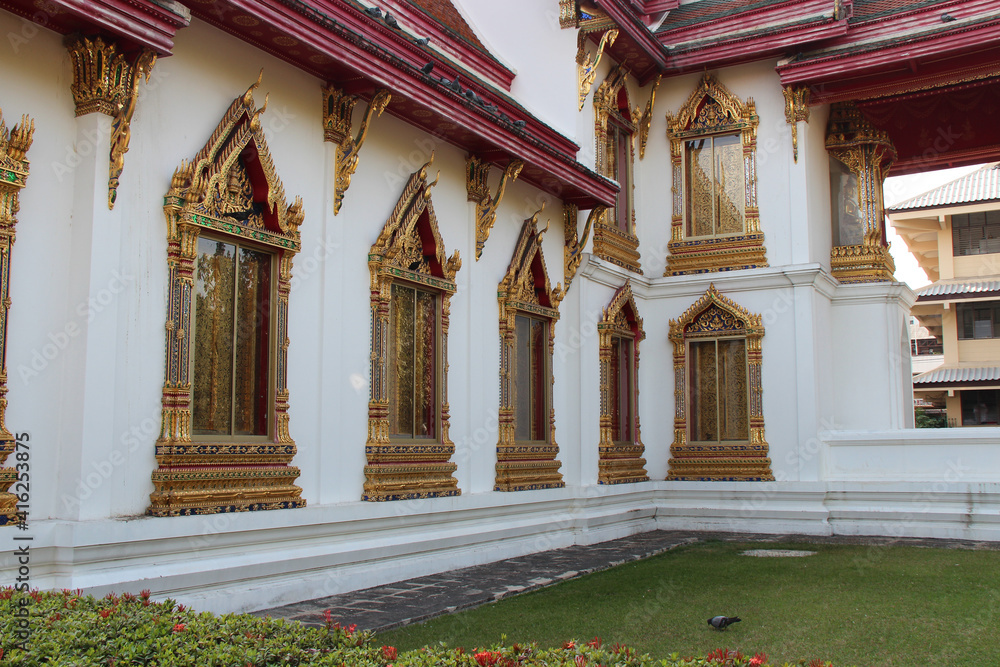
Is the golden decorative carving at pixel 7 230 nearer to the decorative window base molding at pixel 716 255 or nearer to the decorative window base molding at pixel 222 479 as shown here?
the decorative window base molding at pixel 222 479

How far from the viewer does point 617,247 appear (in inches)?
462

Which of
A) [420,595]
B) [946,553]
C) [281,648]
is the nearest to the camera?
[281,648]

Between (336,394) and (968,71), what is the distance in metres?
8.43

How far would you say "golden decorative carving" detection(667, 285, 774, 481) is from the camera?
11688mm

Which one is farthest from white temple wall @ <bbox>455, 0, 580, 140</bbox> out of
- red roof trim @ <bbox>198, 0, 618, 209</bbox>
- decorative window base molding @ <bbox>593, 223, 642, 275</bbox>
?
decorative window base molding @ <bbox>593, 223, 642, 275</bbox>

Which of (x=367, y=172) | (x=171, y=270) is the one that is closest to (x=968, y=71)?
(x=367, y=172)

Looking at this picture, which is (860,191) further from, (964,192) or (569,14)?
(964,192)

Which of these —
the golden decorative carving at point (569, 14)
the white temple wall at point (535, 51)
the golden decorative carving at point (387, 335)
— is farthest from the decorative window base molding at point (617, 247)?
the golden decorative carving at point (387, 335)

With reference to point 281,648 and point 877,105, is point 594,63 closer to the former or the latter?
point 877,105

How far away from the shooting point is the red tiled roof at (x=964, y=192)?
78.9ft

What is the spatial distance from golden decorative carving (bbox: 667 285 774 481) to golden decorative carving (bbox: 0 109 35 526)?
8.47 meters

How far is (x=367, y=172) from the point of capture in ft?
25.2

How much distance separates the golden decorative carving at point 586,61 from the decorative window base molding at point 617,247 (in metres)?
1.45

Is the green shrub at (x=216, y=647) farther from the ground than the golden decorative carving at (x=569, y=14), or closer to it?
closer to it
